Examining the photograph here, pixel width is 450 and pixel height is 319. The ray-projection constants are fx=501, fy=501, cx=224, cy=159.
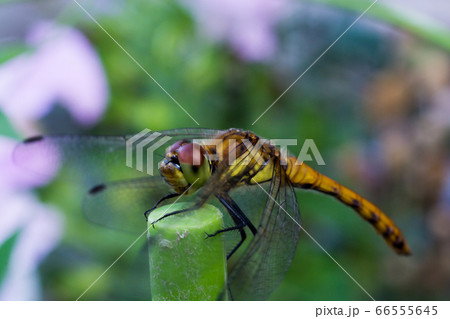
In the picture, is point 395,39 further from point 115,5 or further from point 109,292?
point 109,292

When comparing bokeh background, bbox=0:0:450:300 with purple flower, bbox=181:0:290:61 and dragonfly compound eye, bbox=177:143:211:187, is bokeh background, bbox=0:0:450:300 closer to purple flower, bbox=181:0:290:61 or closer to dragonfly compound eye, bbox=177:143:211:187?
purple flower, bbox=181:0:290:61

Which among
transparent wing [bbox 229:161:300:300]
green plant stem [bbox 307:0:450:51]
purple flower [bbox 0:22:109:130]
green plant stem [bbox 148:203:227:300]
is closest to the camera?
green plant stem [bbox 148:203:227:300]

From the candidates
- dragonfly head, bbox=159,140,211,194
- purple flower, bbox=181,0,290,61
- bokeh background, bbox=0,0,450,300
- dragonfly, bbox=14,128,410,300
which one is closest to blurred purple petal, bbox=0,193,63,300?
bokeh background, bbox=0,0,450,300

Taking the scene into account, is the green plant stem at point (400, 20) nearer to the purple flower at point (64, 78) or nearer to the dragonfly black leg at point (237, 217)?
the dragonfly black leg at point (237, 217)

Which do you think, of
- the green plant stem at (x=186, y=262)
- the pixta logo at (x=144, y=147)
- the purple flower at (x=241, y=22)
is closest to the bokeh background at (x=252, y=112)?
the purple flower at (x=241, y=22)

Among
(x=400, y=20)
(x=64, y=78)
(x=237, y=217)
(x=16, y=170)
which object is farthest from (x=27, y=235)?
(x=400, y=20)

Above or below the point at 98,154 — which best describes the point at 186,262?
below

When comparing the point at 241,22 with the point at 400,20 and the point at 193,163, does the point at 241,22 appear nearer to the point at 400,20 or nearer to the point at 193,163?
the point at 400,20

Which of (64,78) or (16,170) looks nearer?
(16,170)
